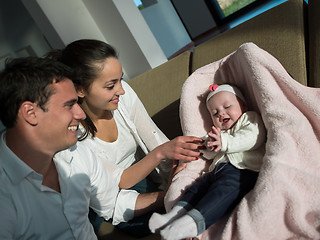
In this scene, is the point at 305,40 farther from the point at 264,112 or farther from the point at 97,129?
the point at 97,129

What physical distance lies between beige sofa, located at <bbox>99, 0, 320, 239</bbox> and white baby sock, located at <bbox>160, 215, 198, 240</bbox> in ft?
1.37

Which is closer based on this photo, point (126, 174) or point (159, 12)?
point (126, 174)

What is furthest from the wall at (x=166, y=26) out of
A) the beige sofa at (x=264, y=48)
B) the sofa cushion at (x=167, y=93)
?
the beige sofa at (x=264, y=48)

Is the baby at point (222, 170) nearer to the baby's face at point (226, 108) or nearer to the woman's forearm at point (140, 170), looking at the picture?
the baby's face at point (226, 108)

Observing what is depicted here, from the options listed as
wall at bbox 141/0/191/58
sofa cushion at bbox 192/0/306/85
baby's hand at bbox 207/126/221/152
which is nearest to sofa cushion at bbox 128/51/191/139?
sofa cushion at bbox 192/0/306/85

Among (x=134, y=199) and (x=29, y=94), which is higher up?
(x=29, y=94)

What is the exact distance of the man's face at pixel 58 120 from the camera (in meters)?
1.03

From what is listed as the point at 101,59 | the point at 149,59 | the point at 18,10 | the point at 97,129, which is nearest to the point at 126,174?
the point at 97,129

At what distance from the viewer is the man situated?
0.99 m

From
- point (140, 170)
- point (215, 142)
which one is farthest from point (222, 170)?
point (140, 170)

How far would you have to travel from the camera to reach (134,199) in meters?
1.48

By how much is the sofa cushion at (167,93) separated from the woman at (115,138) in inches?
9.9

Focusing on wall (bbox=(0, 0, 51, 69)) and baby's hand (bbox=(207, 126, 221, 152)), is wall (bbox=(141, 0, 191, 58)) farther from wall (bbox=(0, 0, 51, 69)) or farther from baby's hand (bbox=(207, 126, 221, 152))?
baby's hand (bbox=(207, 126, 221, 152))

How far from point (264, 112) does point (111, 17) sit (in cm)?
225
